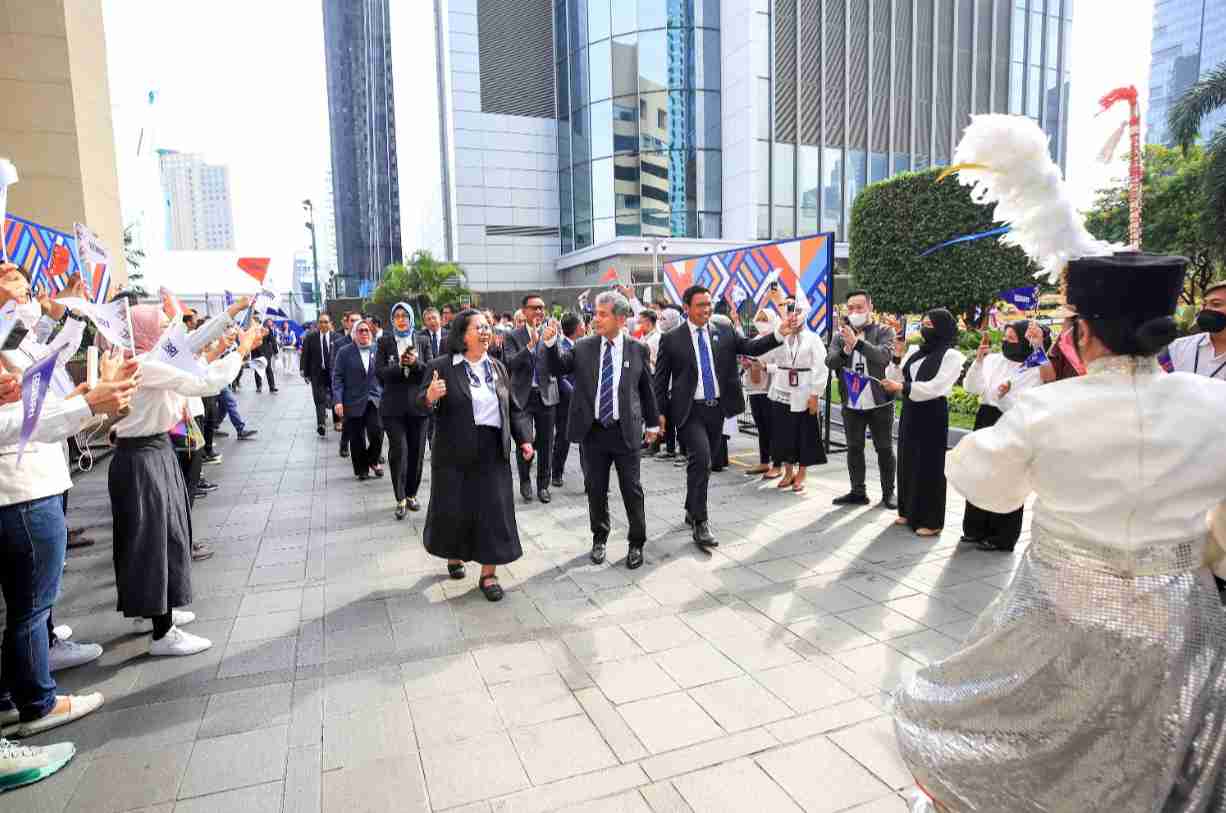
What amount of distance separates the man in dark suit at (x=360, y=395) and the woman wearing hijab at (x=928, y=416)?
5.42 meters

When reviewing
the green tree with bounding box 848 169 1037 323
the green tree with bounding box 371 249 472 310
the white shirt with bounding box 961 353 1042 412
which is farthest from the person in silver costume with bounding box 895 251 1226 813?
the green tree with bounding box 371 249 472 310

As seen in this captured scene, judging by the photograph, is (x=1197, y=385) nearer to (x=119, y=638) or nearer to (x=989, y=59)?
(x=119, y=638)

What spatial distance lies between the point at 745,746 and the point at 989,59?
4031 cm

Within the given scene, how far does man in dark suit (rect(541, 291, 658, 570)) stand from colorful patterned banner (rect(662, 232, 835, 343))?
3.76 metres

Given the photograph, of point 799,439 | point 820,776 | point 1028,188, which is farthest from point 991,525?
point 1028,188

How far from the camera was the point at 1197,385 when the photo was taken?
5.93ft

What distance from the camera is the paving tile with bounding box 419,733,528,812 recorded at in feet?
8.66

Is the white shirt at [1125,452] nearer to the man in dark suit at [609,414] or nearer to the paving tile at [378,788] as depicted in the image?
the paving tile at [378,788]

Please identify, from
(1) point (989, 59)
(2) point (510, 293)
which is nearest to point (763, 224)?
(2) point (510, 293)

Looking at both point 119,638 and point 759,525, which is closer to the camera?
point 119,638

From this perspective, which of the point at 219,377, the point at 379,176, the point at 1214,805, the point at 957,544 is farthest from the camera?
the point at 379,176

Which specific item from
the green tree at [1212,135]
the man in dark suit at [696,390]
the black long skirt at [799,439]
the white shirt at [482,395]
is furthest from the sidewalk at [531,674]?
the green tree at [1212,135]

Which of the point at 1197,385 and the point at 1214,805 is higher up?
the point at 1197,385

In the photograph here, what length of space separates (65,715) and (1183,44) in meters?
54.1
